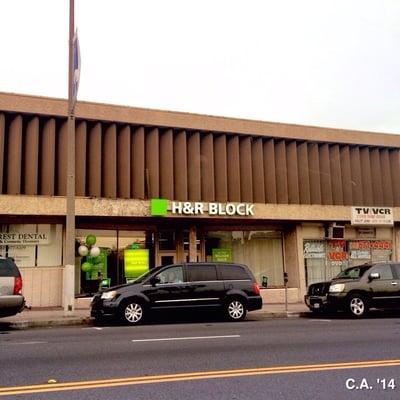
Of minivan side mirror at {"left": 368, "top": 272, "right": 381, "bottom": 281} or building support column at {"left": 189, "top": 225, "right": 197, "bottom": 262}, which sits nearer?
minivan side mirror at {"left": 368, "top": 272, "right": 381, "bottom": 281}

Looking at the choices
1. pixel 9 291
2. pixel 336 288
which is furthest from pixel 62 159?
pixel 336 288

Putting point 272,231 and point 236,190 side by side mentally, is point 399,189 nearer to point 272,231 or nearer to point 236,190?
point 272,231

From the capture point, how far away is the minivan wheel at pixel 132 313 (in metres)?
13.6

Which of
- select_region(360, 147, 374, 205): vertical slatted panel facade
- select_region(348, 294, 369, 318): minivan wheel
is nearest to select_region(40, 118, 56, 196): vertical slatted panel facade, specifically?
select_region(348, 294, 369, 318): minivan wheel

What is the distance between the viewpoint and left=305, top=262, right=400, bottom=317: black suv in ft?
51.6

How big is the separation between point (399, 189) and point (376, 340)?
15330 mm

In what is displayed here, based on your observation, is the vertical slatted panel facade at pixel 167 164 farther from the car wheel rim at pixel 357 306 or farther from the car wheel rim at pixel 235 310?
the car wheel rim at pixel 357 306

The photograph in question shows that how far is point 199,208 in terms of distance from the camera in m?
19.6

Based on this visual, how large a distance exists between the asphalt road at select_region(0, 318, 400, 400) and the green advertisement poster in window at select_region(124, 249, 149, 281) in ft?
25.7

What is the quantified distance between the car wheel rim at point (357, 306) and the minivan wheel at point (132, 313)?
6.48m

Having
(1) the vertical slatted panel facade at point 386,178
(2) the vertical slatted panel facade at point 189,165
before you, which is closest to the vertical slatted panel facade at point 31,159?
(2) the vertical slatted panel facade at point 189,165

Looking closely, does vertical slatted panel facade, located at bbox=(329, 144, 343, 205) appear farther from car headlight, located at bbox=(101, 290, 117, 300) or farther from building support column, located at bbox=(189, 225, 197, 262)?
car headlight, located at bbox=(101, 290, 117, 300)

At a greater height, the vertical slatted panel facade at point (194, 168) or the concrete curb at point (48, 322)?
the vertical slatted panel facade at point (194, 168)

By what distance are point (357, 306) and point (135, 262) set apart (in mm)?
8413
